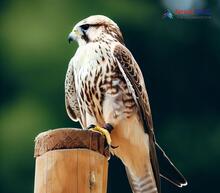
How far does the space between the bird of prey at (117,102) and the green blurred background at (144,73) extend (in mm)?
3540

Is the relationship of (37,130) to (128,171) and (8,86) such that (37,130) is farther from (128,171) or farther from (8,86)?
(128,171)

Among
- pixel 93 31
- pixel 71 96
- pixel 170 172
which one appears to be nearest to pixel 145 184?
pixel 170 172

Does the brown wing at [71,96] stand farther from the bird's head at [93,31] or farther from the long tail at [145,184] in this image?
the long tail at [145,184]

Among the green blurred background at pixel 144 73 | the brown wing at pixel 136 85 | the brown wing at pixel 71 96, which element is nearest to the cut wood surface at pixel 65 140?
the brown wing at pixel 136 85

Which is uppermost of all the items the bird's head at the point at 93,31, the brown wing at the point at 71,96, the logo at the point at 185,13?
the bird's head at the point at 93,31

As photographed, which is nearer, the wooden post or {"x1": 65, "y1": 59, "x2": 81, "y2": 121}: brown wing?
the wooden post

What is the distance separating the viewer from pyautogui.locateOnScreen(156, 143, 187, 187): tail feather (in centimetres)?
415

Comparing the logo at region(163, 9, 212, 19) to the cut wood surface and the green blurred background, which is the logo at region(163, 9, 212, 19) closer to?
the green blurred background

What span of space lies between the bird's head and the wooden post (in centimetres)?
107

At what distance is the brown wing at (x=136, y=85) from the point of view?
4.26m

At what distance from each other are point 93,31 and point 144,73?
445 centimetres

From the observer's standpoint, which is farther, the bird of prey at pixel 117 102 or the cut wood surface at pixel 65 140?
the bird of prey at pixel 117 102

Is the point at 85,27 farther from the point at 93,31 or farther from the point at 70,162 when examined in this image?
the point at 70,162

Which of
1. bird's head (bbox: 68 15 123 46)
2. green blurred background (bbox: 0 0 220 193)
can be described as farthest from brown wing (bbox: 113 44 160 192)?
green blurred background (bbox: 0 0 220 193)
